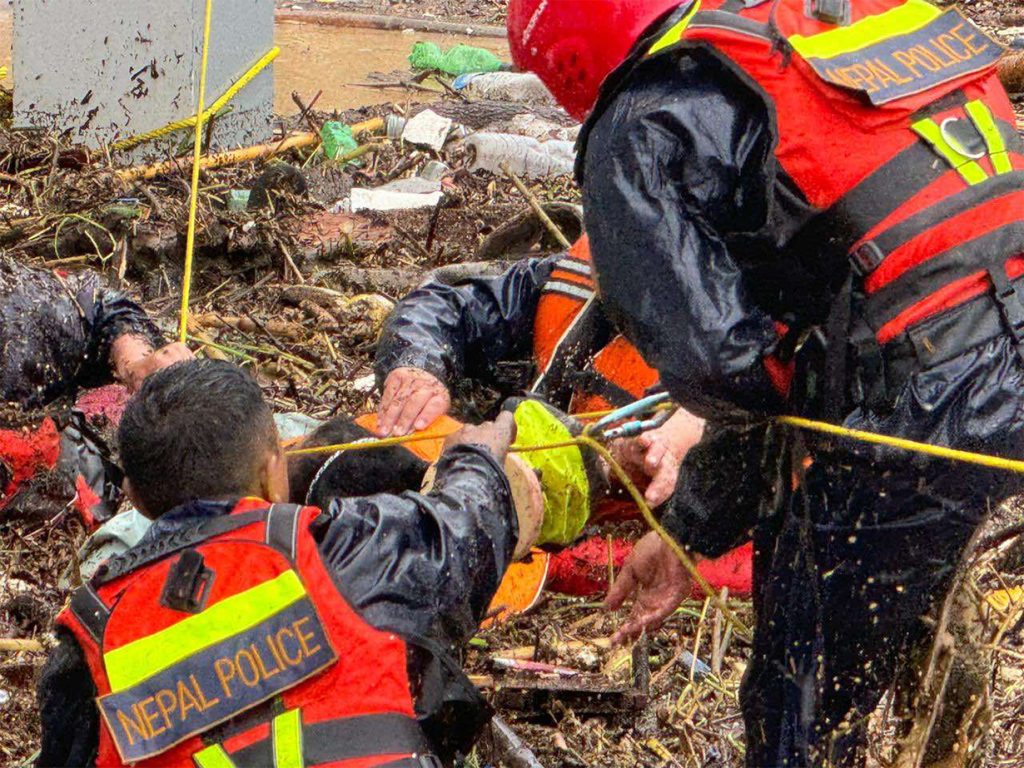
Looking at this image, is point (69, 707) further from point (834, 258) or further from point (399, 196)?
point (399, 196)

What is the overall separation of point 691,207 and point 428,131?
5864 mm

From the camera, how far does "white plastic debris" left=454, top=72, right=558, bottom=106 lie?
395 inches

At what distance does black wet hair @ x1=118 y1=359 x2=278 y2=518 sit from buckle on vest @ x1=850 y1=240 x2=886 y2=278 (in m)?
1.20

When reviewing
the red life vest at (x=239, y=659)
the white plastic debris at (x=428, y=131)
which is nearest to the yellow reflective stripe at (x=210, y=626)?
the red life vest at (x=239, y=659)

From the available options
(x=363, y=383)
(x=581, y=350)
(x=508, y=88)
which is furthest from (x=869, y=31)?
(x=508, y=88)

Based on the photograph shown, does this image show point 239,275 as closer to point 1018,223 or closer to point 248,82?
point 248,82

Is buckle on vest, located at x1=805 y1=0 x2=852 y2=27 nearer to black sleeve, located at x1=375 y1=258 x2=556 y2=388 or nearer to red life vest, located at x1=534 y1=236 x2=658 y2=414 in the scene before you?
red life vest, located at x1=534 y1=236 x2=658 y2=414

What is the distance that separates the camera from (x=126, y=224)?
684cm

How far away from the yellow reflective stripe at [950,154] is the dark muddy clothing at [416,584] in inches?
44.3

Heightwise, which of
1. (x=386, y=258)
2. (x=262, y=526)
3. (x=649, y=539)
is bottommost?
(x=386, y=258)

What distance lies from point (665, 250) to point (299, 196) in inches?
188

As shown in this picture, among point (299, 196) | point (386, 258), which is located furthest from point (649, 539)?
point (299, 196)

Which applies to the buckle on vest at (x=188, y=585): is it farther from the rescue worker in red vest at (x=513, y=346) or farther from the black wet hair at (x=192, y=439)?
the rescue worker in red vest at (x=513, y=346)

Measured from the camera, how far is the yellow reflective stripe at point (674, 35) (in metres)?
2.84
